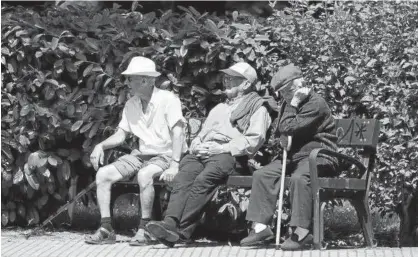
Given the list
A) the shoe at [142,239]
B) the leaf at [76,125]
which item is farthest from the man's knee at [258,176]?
the leaf at [76,125]

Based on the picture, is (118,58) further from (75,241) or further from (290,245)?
(290,245)

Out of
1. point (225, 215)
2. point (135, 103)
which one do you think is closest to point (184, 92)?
point (135, 103)

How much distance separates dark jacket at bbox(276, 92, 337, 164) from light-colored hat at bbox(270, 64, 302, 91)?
0.59 feet

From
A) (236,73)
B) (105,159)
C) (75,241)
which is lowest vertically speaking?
(75,241)

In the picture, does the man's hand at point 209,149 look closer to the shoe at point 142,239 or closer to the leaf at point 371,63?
the shoe at point 142,239

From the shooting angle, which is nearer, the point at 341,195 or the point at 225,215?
the point at 341,195

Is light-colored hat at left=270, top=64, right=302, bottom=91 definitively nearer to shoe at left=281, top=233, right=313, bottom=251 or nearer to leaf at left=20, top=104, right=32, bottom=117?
shoe at left=281, top=233, right=313, bottom=251

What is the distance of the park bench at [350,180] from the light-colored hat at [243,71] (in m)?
0.79

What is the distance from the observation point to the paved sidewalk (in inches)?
335

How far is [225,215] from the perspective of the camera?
959 centimetres

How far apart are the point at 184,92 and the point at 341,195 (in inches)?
69.9

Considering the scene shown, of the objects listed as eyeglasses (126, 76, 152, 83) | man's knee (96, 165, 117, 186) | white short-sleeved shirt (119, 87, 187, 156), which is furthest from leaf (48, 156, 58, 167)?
eyeglasses (126, 76, 152, 83)

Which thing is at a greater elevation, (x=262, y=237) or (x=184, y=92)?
(x=184, y=92)

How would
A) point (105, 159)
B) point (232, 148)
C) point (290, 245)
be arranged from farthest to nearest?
point (105, 159), point (232, 148), point (290, 245)
